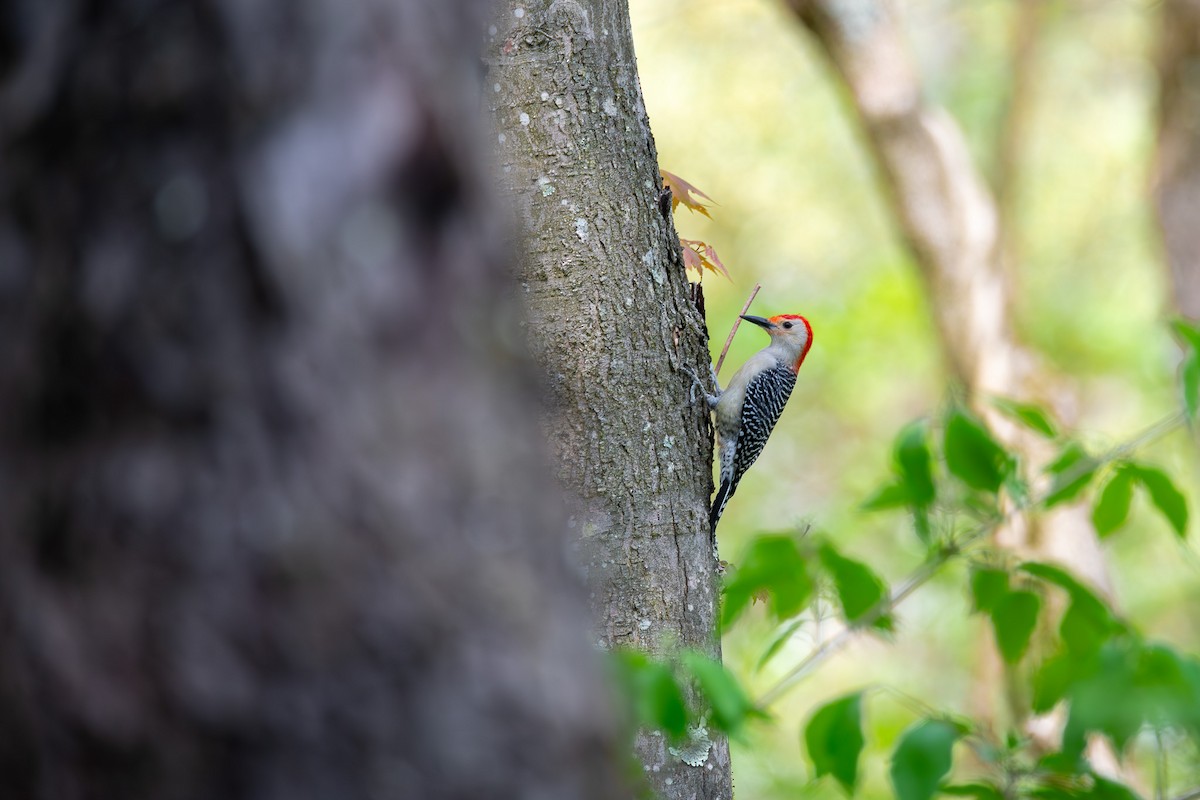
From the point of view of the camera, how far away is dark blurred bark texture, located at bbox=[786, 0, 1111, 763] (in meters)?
6.29

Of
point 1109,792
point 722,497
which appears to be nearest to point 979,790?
point 1109,792

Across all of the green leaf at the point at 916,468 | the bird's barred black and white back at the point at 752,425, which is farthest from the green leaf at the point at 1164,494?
the bird's barred black and white back at the point at 752,425

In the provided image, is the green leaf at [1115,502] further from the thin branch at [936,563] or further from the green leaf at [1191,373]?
the green leaf at [1191,373]

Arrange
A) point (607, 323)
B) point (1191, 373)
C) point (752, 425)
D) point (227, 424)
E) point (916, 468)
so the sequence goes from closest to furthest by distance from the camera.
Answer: point (227, 424), point (916, 468), point (1191, 373), point (607, 323), point (752, 425)

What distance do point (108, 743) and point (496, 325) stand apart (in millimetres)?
452

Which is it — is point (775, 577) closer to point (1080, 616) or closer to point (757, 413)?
point (1080, 616)

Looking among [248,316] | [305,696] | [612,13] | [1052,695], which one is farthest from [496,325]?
[612,13]

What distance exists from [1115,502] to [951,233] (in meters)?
4.98

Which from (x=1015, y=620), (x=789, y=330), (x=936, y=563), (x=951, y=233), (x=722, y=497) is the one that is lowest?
(x=1015, y=620)

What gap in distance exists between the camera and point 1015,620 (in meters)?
1.92

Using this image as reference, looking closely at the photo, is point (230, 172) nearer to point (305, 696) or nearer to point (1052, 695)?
point (305, 696)

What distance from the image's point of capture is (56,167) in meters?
0.85

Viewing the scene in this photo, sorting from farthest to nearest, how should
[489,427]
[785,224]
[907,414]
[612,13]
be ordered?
1. [907,414]
2. [785,224]
3. [612,13]
4. [489,427]

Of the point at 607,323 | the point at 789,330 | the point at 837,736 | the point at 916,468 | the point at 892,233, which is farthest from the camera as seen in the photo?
the point at 892,233
